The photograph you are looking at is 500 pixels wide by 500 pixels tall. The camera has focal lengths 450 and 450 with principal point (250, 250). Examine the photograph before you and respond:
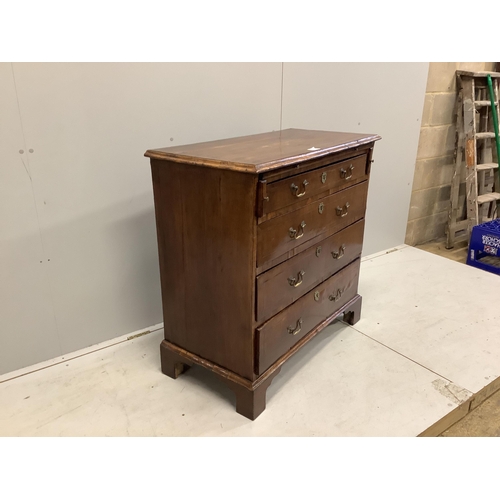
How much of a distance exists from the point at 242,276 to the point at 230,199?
27 centimetres

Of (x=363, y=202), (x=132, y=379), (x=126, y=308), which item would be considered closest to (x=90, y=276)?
(x=126, y=308)

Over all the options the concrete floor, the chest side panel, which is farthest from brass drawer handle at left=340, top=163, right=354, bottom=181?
the concrete floor

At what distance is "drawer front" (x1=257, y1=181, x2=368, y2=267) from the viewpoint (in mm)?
1514

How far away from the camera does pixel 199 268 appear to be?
1.64 m

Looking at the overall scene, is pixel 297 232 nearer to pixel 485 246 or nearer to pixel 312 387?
pixel 312 387

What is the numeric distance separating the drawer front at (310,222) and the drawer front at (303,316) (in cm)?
25

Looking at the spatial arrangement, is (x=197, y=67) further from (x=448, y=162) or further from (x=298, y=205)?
(x=448, y=162)

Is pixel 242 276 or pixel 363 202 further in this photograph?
pixel 363 202

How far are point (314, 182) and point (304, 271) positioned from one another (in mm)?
347

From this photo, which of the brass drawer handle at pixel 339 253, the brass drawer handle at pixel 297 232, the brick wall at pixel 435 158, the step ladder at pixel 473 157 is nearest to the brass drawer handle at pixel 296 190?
the brass drawer handle at pixel 297 232

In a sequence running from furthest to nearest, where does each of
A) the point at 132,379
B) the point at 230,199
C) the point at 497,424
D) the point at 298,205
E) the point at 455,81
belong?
1. the point at 455,81
2. the point at 132,379
3. the point at 497,424
4. the point at 298,205
5. the point at 230,199

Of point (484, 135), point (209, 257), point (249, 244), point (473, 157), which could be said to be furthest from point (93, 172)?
point (484, 135)

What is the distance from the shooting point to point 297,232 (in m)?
1.65

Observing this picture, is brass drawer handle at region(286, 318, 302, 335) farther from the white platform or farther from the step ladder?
the step ladder
